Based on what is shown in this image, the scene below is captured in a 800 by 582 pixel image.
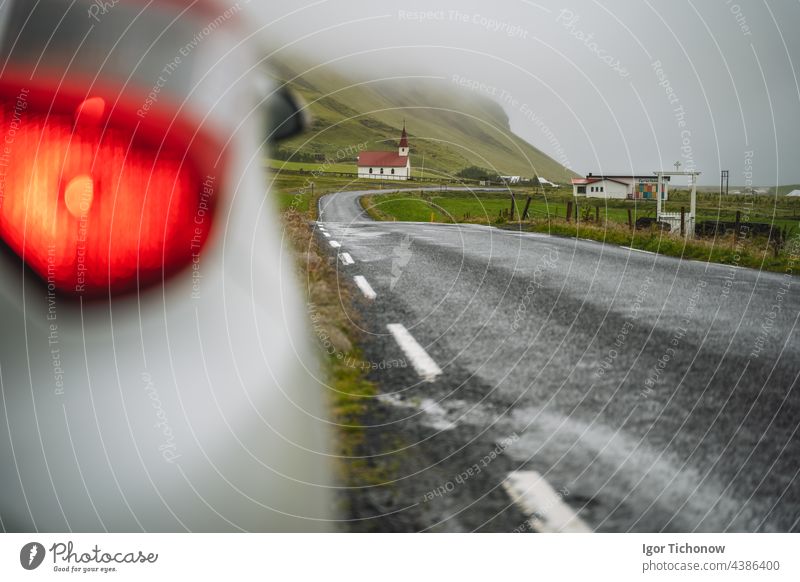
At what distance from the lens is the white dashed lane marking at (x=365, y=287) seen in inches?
181

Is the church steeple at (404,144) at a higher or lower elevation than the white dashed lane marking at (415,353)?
higher

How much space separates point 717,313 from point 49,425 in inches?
166

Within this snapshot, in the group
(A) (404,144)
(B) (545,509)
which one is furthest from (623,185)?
(B) (545,509)

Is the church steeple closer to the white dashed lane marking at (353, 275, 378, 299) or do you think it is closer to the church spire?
the church spire

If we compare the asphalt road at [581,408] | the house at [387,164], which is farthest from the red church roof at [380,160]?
the asphalt road at [581,408]

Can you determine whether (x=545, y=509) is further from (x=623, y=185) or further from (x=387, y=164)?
(x=623, y=185)

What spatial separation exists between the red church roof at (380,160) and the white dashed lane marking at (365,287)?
5.69 ft

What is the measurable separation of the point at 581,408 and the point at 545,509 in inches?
27.3

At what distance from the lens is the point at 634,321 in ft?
13.9

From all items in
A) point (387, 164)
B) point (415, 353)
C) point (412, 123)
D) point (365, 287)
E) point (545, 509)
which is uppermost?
point (412, 123)

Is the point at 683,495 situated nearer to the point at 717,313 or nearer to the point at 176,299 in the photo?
the point at 176,299

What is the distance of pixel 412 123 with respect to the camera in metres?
2.78

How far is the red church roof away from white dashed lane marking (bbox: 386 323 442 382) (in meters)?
0.90

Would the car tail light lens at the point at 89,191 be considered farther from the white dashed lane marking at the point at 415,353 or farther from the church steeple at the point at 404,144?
the white dashed lane marking at the point at 415,353
